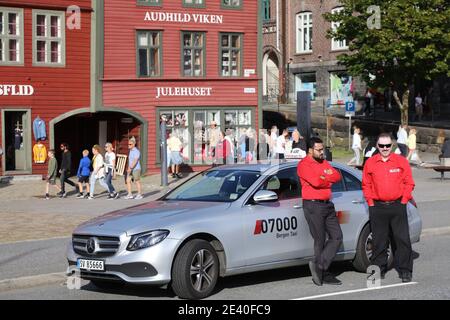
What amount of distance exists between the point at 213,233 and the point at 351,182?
2.69m

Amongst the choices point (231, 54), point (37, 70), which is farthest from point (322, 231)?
point (231, 54)

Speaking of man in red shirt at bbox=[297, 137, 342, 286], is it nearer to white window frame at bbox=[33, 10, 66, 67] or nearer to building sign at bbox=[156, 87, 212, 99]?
white window frame at bbox=[33, 10, 66, 67]

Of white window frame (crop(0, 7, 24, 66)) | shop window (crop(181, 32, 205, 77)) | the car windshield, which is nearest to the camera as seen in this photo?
the car windshield

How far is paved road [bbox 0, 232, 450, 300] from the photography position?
10.7 metres

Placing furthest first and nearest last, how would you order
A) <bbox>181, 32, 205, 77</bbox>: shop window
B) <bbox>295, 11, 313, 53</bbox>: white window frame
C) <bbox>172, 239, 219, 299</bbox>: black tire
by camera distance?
<bbox>295, 11, 313, 53</bbox>: white window frame
<bbox>181, 32, 205, 77</bbox>: shop window
<bbox>172, 239, 219, 299</bbox>: black tire

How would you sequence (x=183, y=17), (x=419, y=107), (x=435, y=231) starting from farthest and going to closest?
(x=419, y=107)
(x=183, y=17)
(x=435, y=231)

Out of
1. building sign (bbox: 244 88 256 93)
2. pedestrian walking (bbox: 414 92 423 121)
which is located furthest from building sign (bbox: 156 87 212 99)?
pedestrian walking (bbox: 414 92 423 121)

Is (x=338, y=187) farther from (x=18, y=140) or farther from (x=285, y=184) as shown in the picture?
(x=18, y=140)

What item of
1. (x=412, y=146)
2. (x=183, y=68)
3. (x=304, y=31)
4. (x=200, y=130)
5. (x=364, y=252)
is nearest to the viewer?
(x=364, y=252)

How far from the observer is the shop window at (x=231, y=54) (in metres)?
38.5

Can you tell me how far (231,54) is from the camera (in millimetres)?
38719

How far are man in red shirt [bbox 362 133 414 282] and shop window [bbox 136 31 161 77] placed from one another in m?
25.7

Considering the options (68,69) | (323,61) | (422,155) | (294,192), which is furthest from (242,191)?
(323,61)
